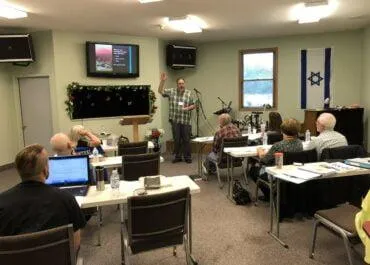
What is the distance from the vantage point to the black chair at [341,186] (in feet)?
11.8

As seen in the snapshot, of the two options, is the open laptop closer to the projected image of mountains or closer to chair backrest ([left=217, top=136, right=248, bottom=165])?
chair backrest ([left=217, top=136, right=248, bottom=165])

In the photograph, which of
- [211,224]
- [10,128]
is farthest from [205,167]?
[10,128]

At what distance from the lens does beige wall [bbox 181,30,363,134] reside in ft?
26.0

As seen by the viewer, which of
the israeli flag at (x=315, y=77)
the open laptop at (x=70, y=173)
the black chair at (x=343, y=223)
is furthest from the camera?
the israeli flag at (x=315, y=77)

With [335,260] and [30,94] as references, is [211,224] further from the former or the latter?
[30,94]

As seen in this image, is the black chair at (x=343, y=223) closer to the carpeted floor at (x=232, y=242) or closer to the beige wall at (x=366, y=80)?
the carpeted floor at (x=232, y=242)

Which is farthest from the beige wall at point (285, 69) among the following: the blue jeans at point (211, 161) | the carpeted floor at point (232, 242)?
the carpeted floor at point (232, 242)

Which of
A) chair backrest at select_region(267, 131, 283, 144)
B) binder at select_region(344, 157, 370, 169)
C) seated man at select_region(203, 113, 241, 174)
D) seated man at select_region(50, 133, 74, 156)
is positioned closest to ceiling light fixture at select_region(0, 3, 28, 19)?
seated man at select_region(50, 133, 74, 156)

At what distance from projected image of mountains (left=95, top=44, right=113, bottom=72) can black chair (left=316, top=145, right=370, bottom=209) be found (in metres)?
4.94

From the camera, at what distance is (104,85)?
24.4 ft

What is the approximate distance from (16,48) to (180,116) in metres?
3.41

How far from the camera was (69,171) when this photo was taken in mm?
3018

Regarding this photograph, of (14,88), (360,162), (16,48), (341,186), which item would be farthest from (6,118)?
(360,162)

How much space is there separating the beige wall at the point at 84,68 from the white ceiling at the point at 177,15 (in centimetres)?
26
